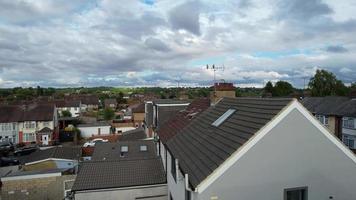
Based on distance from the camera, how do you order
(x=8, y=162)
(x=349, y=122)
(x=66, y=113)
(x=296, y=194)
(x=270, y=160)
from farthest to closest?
(x=66, y=113) → (x=349, y=122) → (x=8, y=162) → (x=296, y=194) → (x=270, y=160)

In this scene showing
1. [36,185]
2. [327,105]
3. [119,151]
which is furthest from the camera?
[327,105]

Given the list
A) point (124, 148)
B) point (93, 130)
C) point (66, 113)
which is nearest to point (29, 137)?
point (93, 130)

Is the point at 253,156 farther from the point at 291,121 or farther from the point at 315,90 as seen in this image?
the point at 315,90

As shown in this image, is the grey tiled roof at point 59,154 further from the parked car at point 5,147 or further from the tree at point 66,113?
the tree at point 66,113

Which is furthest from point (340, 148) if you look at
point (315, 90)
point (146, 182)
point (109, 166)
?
point (315, 90)

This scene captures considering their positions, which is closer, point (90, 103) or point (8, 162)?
point (8, 162)

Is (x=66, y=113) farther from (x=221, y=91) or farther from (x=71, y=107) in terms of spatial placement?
(x=221, y=91)
